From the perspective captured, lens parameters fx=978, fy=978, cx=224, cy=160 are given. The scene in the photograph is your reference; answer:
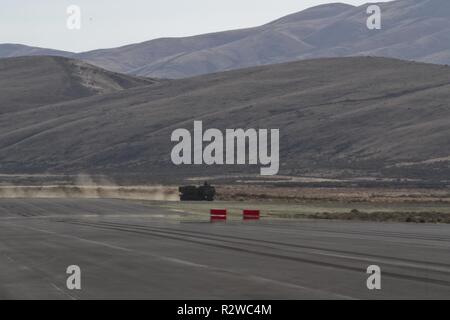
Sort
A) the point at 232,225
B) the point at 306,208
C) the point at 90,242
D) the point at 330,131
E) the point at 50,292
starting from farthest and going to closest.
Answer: the point at 330,131
the point at 306,208
the point at 232,225
the point at 90,242
the point at 50,292

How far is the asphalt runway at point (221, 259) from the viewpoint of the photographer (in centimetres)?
2139

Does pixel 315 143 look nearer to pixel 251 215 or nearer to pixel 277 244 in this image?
pixel 251 215

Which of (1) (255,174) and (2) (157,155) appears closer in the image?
(1) (255,174)

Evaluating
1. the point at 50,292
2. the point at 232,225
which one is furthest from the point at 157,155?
the point at 50,292

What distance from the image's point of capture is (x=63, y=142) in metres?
199

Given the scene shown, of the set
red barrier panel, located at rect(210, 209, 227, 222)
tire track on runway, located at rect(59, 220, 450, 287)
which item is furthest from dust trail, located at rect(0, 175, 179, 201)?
tire track on runway, located at rect(59, 220, 450, 287)

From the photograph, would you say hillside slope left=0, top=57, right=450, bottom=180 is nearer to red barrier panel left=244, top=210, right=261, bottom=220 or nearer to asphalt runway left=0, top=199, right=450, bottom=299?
red barrier panel left=244, top=210, right=261, bottom=220

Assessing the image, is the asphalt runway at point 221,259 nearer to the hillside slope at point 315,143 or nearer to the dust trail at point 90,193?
the dust trail at point 90,193

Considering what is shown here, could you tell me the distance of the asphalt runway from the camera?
21.4 metres

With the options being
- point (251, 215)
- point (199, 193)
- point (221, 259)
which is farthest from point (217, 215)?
point (199, 193)

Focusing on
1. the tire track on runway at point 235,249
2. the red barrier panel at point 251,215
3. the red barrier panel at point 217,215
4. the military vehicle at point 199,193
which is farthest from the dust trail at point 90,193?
the tire track on runway at point 235,249
